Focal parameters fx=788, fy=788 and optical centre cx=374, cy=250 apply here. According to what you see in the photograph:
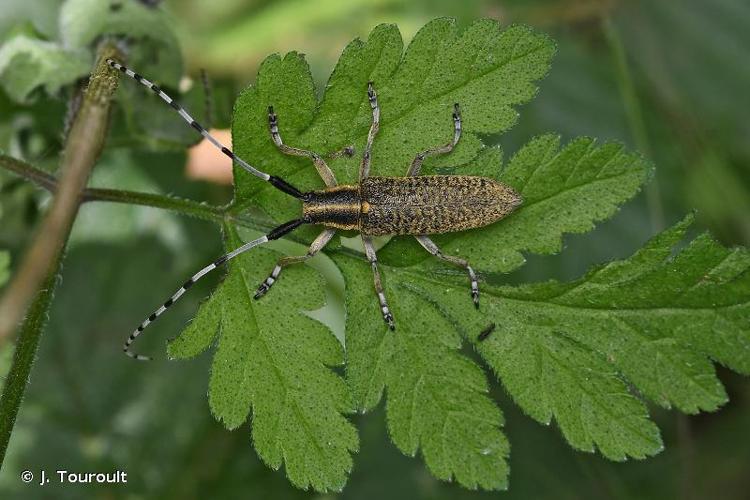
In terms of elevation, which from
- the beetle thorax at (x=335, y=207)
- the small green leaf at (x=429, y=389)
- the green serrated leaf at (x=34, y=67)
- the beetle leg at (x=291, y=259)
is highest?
the green serrated leaf at (x=34, y=67)

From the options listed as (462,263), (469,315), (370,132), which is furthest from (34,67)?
(469,315)

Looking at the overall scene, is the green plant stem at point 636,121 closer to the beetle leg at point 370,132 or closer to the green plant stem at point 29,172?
the beetle leg at point 370,132

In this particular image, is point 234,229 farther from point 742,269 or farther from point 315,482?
point 742,269

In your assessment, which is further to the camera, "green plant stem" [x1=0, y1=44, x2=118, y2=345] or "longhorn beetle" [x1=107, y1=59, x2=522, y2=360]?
"longhorn beetle" [x1=107, y1=59, x2=522, y2=360]

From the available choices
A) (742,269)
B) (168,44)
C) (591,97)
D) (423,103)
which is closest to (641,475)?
(591,97)

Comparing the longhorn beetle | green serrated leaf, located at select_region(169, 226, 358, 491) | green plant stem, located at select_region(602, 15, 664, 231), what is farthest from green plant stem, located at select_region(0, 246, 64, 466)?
green plant stem, located at select_region(602, 15, 664, 231)

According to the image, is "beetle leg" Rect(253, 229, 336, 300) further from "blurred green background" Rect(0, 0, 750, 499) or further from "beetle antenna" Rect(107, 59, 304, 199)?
"blurred green background" Rect(0, 0, 750, 499)

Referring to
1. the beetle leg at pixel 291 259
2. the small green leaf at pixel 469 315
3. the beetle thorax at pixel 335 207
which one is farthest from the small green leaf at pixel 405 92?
the beetle leg at pixel 291 259
